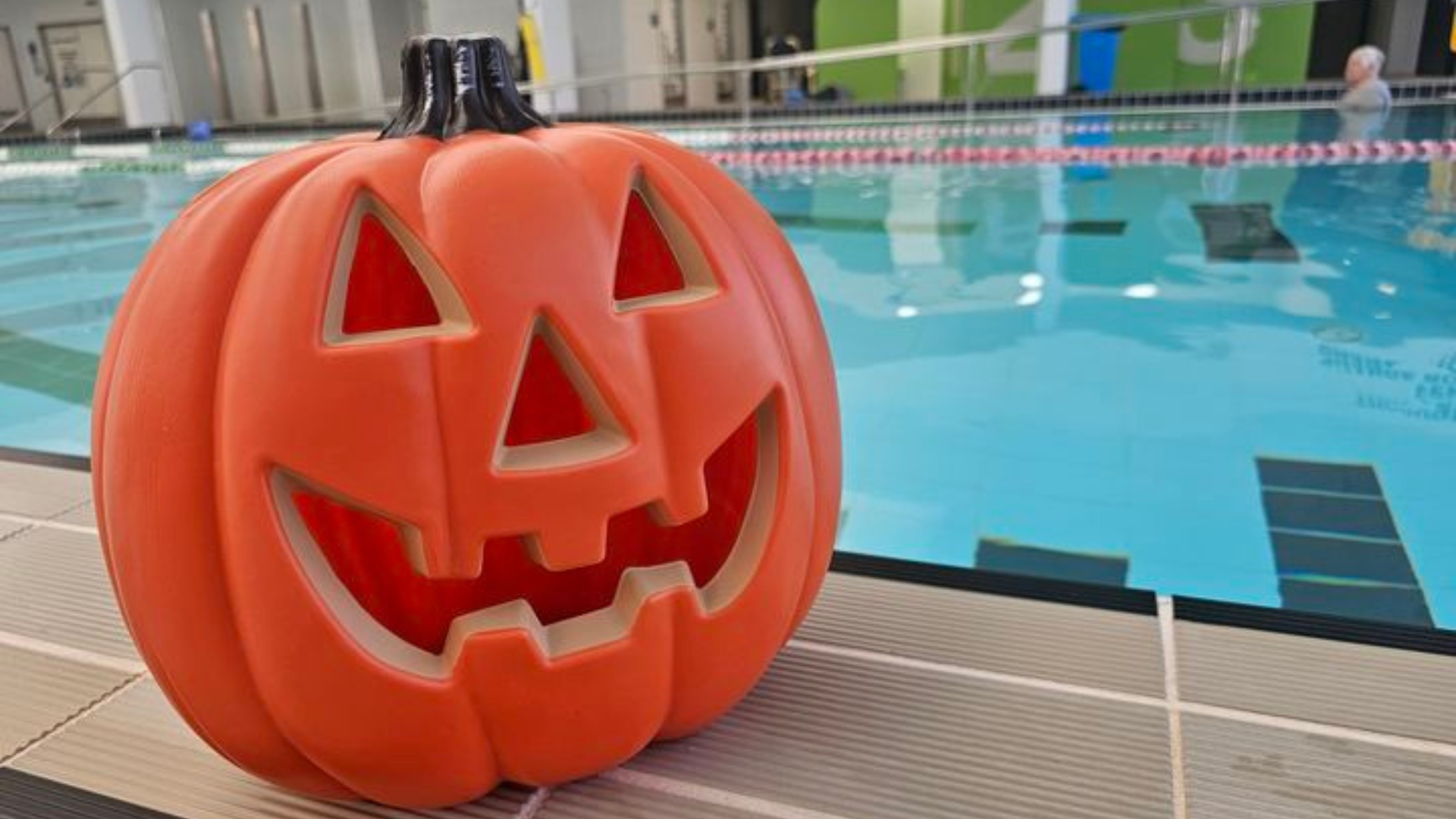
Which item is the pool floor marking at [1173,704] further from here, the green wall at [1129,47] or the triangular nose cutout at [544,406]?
the green wall at [1129,47]

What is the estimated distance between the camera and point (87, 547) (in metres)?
1.99

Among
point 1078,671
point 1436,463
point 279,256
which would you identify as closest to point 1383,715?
point 1078,671

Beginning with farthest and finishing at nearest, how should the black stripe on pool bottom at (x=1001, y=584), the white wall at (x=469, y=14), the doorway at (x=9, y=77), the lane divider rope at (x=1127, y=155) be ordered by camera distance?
the doorway at (x=9, y=77) → the white wall at (x=469, y=14) → the lane divider rope at (x=1127, y=155) → the black stripe on pool bottom at (x=1001, y=584)

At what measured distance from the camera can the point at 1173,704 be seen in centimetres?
139

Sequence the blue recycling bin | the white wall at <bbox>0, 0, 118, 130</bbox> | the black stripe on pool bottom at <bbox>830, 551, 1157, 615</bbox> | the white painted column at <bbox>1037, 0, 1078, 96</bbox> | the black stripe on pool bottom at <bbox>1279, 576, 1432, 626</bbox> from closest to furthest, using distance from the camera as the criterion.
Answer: the black stripe on pool bottom at <bbox>830, 551, 1157, 615</bbox>
the black stripe on pool bottom at <bbox>1279, 576, 1432, 626</bbox>
the white painted column at <bbox>1037, 0, 1078, 96</bbox>
the blue recycling bin
the white wall at <bbox>0, 0, 118, 130</bbox>

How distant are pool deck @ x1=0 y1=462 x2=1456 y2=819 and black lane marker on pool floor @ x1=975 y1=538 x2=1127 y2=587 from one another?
1014mm

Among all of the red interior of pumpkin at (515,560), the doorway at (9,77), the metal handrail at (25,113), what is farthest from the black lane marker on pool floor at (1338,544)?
the doorway at (9,77)

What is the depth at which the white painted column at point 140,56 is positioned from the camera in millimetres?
17406

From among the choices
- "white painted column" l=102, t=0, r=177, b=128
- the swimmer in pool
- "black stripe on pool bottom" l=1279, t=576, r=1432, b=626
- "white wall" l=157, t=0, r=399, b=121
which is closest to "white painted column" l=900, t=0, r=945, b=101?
the swimmer in pool

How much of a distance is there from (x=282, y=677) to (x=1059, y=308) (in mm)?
4218

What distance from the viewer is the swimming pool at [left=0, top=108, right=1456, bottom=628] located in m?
2.73

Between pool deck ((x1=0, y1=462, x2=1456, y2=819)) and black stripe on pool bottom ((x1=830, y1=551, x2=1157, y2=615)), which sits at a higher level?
pool deck ((x1=0, y1=462, x2=1456, y2=819))

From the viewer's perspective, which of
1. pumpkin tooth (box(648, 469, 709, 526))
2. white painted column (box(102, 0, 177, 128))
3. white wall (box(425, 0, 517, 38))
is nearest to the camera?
pumpkin tooth (box(648, 469, 709, 526))

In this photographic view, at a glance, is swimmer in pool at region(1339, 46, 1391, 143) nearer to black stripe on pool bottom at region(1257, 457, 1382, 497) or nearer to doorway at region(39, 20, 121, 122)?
black stripe on pool bottom at region(1257, 457, 1382, 497)
